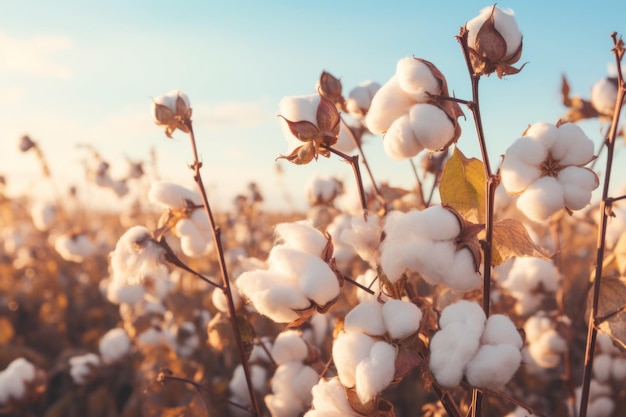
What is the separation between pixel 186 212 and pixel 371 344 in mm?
759

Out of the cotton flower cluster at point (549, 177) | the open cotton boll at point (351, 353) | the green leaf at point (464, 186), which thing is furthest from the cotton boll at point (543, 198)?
the open cotton boll at point (351, 353)

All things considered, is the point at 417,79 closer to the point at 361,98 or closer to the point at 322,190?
the point at 361,98

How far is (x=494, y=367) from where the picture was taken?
2.88ft

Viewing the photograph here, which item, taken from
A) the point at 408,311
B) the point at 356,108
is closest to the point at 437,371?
the point at 408,311

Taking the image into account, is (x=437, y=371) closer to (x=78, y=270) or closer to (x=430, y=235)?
(x=430, y=235)

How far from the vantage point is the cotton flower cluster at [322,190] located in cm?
232

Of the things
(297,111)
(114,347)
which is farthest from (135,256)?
(114,347)

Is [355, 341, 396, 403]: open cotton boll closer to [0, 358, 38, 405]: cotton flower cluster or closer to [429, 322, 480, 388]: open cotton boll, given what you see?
[429, 322, 480, 388]: open cotton boll

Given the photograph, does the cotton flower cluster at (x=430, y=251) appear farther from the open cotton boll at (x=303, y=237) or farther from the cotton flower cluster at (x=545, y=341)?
the cotton flower cluster at (x=545, y=341)

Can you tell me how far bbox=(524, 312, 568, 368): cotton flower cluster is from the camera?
213 cm

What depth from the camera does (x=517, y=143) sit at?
102cm

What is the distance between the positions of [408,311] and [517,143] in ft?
1.10

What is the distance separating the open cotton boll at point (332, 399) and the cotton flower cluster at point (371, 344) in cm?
8

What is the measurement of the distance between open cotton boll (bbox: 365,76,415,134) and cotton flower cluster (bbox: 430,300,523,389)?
0.34 meters
